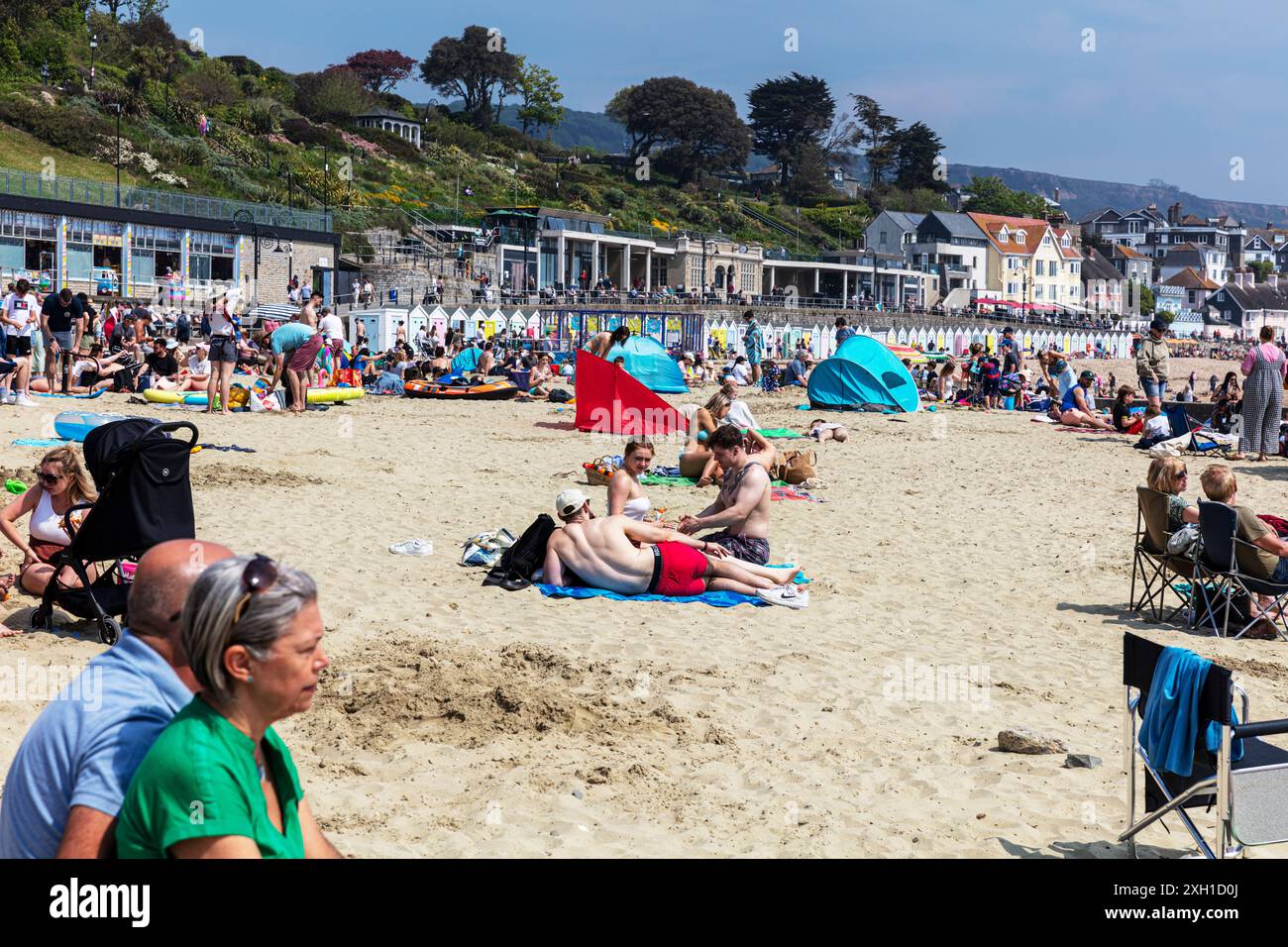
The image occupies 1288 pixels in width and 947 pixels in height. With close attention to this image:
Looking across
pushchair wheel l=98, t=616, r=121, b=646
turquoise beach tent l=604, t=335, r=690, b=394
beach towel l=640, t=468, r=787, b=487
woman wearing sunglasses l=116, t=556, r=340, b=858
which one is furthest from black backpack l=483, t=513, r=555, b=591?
turquoise beach tent l=604, t=335, r=690, b=394

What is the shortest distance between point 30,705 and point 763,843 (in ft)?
9.97

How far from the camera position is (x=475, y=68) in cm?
10838

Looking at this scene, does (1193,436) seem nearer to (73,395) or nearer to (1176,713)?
(1176,713)

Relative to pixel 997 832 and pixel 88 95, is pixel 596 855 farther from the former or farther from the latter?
pixel 88 95

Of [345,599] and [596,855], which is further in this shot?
[345,599]

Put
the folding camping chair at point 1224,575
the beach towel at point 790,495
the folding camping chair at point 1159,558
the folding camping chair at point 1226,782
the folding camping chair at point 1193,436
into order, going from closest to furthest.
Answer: the folding camping chair at point 1226,782, the folding camping chair at point 1224,575, the folding camping chair at point 1159,558, the beach towel at point 790,495, the folding camping chair at point 1193,436

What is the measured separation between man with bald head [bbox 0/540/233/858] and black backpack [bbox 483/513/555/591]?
16.4 feet

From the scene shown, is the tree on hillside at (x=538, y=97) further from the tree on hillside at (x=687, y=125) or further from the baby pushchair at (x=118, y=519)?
the baby pushchair at (x=118, y=519)

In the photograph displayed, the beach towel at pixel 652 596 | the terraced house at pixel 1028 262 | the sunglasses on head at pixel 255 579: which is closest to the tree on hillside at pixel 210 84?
the terraced house at pixel 1028 262

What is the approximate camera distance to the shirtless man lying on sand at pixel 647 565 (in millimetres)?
7438

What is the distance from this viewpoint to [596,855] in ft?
12.9

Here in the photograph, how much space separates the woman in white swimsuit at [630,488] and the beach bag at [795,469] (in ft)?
11.3

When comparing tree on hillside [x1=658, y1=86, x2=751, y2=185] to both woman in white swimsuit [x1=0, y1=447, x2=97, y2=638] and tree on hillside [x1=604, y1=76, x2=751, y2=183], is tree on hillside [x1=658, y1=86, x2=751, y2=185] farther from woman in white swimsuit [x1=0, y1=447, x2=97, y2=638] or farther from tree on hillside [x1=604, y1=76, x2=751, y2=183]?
woman in white swimsuit [x1=0, y1=447, x2=97, y2=638]
